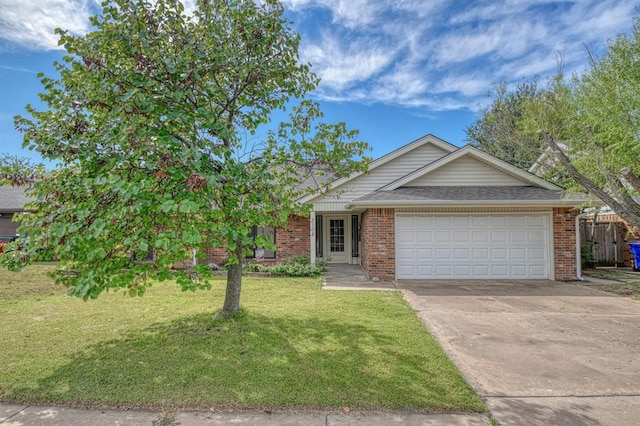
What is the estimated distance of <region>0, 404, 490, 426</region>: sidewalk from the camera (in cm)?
305

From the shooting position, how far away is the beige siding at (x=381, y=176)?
13617 mm

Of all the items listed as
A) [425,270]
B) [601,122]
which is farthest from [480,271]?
[601,122]

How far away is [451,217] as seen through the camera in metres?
11.1

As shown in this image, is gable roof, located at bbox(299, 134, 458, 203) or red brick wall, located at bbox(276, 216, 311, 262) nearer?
gable roof, located at bbox(299, 134, 458, 203)

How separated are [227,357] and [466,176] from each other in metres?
10.4

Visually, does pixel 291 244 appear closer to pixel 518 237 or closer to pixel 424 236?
pixel 424 236

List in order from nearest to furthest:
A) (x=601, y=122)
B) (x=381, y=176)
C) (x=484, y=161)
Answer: (x=601, y=122), (x=484, y=161), (x=381, y=176)

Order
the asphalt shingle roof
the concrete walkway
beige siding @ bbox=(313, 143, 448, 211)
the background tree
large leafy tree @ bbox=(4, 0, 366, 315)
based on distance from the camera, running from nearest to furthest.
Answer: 1. large leafy tree @ bbox=(4, 0, 366, 315)
2. the concrete walkway
3. the asphalt shingle roof
4. beige siding @ bbox=(313, 143, 448, 211)
5. the background tree

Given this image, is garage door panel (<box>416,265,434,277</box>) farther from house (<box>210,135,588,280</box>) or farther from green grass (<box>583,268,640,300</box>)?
green grass (<box>583,268,640,300</box>)

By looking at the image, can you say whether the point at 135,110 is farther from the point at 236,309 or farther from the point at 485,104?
the point at 485,104

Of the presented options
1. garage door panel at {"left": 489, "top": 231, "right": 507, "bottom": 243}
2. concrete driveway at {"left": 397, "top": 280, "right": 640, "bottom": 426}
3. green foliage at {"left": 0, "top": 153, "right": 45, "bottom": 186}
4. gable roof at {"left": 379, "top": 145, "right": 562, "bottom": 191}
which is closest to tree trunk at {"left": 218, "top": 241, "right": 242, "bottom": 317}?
green foliage at {"left": 0, "top": 153, "right": 45, "bottom": 186}

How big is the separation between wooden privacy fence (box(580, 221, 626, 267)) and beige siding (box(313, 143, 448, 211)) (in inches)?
287

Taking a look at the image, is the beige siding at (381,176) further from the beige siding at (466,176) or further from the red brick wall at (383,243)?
the red brick wall at (383,243)

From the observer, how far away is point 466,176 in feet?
39.3
